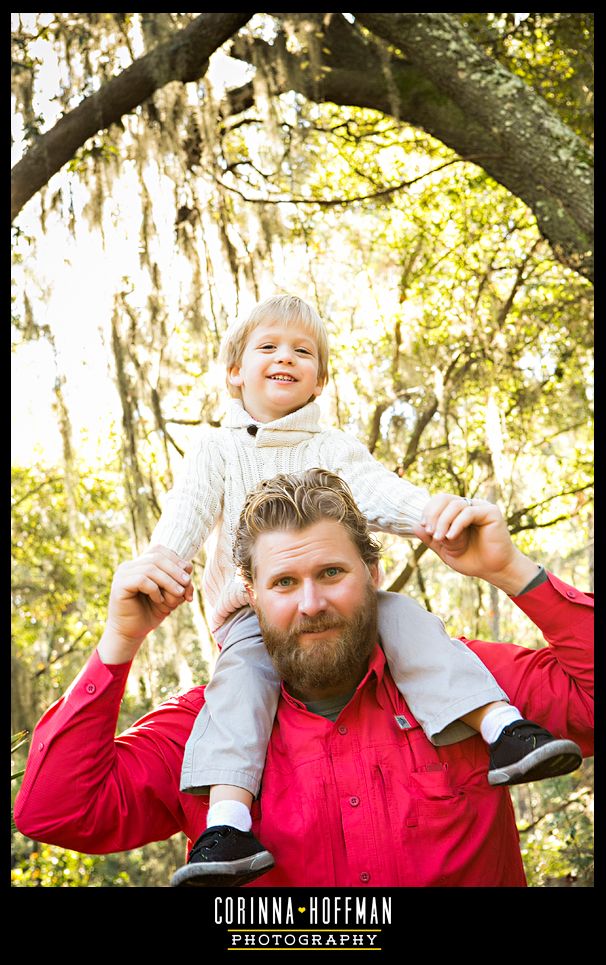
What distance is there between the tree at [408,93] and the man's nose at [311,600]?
10.0 feet

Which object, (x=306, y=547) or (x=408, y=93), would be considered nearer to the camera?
(x=306, y=547)

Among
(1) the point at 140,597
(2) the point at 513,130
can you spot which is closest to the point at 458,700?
(1) the point at 140,597

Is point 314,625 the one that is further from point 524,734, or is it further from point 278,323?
point 278,323

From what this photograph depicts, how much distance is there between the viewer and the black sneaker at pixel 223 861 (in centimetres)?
174

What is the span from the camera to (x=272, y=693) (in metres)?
2.14

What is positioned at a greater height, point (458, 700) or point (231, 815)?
point (458, 700)

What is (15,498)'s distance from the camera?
389 inches

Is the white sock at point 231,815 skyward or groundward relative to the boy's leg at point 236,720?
groundward

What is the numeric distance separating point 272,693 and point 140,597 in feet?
1.39

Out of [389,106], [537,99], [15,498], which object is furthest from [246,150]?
[15,498]

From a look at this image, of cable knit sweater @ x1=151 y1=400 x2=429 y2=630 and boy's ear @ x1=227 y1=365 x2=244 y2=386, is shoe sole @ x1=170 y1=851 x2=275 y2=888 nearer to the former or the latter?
cable knit sweater @ x1=151 y1=400 x2=429 y2=630
